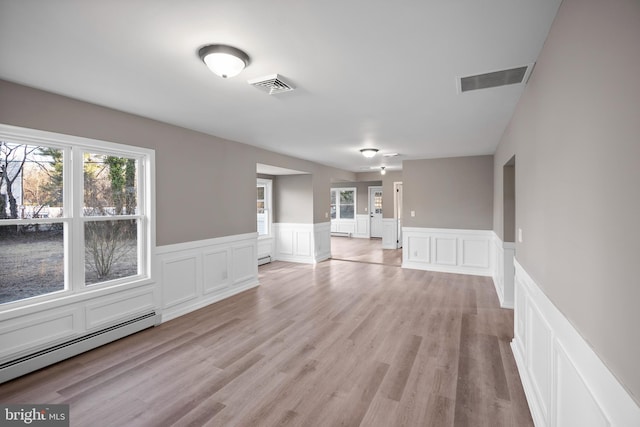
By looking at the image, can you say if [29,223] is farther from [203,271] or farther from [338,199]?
[338,199]

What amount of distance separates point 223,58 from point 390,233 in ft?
27.8

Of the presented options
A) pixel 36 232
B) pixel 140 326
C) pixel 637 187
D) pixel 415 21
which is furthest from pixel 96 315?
pixel 637 187

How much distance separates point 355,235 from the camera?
40.6ft

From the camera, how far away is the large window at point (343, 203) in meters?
12.4

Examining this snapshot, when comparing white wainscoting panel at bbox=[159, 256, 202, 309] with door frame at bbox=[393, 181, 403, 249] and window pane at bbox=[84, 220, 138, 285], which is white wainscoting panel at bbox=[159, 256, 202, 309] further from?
door frame at bbox=[393, 181, 403, 249]

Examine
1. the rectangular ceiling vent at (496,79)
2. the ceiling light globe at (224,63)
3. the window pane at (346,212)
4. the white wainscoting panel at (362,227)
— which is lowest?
the white wainscoting panel at (362,227)

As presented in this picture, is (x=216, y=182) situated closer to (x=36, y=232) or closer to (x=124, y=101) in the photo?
(x=124, y=101)

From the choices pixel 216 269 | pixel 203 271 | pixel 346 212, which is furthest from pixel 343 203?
pixel 203 271

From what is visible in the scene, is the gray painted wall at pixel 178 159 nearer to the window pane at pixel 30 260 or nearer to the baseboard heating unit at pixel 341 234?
the window pane at pixel 30 260

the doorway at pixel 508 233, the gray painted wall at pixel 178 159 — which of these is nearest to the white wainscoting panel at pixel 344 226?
the gray painted wall at pixel 178 159

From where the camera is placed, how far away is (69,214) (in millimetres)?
3000

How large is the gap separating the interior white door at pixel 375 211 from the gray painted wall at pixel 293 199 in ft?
16.3

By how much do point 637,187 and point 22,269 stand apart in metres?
4.07

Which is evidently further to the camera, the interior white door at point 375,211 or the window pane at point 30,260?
the interior white door at point 375,211
